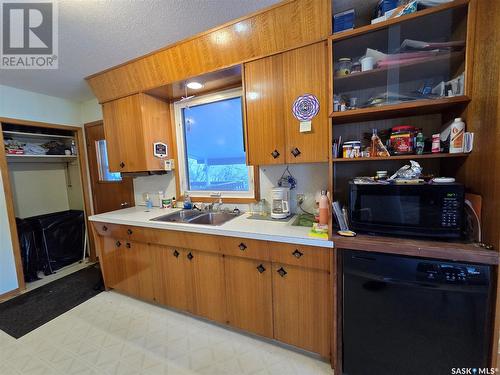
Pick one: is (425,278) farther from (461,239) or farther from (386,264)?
(461,239)

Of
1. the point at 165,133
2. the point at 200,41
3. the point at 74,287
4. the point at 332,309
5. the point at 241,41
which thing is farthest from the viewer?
the point at 74,287

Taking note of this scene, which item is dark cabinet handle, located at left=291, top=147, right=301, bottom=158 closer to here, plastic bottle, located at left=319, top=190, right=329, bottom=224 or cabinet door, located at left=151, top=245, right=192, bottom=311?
plastic bottle, located at left=319, top=190, right=329, bottom=224

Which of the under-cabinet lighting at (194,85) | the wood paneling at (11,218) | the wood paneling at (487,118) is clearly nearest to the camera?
the wood paneling at (487,118)

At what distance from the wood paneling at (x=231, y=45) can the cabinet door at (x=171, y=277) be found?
5.02 ft

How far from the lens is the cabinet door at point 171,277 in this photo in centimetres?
180

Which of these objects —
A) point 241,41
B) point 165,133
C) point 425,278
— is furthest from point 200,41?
point 425,278

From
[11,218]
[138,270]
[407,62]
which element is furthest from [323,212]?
[11,218]

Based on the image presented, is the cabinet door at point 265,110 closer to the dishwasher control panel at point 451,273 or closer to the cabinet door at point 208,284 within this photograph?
the cabinet door at point 208,284

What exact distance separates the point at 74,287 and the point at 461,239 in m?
3.64

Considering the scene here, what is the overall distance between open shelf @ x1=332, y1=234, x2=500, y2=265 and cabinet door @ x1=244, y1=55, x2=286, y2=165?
71cm

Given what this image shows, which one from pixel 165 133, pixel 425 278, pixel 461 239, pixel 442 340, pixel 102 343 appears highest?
pixel 165 133

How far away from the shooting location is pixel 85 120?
10.1 ft
